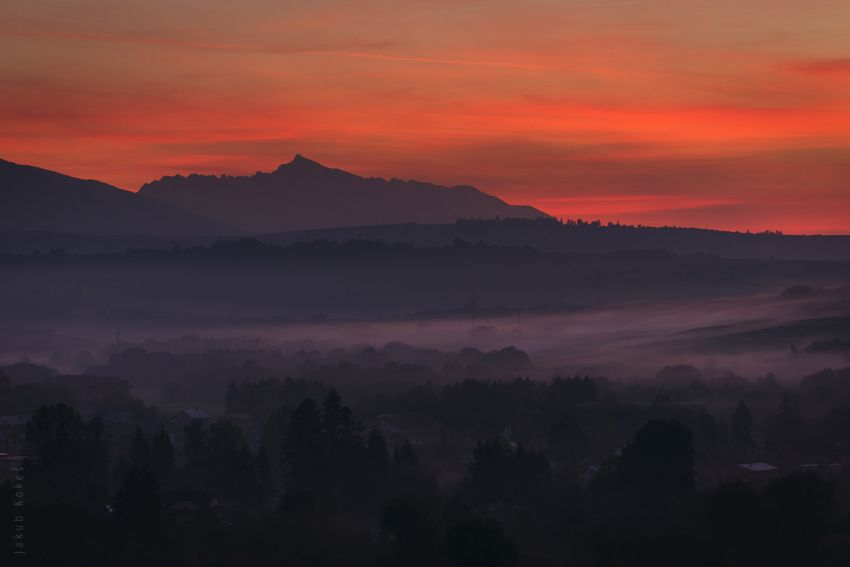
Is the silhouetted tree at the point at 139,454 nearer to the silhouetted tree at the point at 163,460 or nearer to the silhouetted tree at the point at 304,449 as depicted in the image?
the silhouetted tree at the point at 163,460

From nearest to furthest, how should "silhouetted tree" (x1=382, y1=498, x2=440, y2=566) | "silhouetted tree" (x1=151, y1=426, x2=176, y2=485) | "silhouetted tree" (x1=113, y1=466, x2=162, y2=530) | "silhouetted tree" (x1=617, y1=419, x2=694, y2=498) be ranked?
"silhouetted tree" (x1=382, y1=498, x2=440, y2=566), "silhouetted tree" (x1=113, y1=466, x2=162, y2=530), "silhouetted tree" (x1=617, y1=419, x2=694, y2=498), "silhouetted tree" (x1=151, y1=426, x2=176, y2=485)

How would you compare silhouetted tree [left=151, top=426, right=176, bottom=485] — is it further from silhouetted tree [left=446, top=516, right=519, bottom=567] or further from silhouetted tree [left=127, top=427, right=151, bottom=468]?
silhouetted tree [left=446, top=516, right=519, bottom=567]

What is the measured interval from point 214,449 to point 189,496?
59.6 ft

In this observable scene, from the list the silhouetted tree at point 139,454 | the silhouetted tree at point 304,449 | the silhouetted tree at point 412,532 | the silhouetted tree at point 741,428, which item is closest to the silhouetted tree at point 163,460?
the silhouetted tree at point 139,454

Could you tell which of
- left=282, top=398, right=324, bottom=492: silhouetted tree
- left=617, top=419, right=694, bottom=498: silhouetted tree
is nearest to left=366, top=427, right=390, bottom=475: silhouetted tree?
left=282, top=398, right=324, bottom=492: silhouetted tree

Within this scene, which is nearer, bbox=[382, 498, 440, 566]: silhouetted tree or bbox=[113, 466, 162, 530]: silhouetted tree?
bbox=[382, 498, 440, 566]: silhouetted tree

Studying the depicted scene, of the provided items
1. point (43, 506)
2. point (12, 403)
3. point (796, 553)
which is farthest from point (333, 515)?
point (12, 403)

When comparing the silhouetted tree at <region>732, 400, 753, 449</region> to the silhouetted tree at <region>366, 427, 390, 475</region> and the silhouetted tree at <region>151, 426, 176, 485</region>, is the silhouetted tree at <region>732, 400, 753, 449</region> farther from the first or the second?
the silhouetted tree at <region>151, 426, 176, 485</region>

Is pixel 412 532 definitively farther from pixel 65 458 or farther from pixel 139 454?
pixel 139 454

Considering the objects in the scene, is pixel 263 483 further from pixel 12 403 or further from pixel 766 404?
pixel 766 404

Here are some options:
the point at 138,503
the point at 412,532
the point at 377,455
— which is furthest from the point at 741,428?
the point at 138,503

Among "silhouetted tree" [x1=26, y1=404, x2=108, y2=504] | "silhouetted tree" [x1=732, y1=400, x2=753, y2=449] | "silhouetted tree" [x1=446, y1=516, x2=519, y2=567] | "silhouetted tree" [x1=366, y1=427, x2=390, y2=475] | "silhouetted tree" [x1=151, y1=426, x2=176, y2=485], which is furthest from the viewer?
"silhouetted tree" [x1=732, y1=400, x2=753, y2=449]

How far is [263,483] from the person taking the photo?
105438mm

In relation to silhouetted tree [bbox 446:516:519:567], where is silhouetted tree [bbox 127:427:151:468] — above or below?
above
